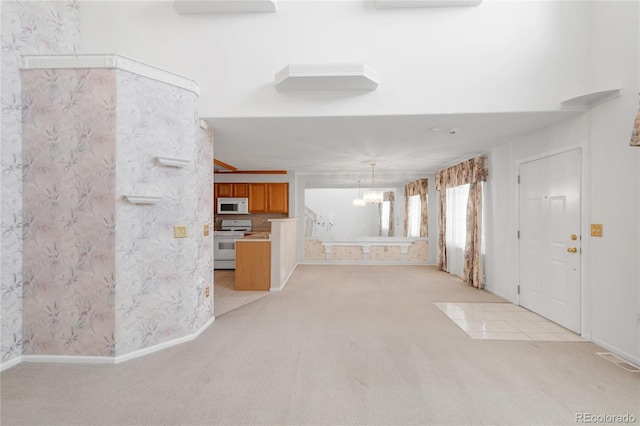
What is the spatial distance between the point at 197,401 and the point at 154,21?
3.67 m

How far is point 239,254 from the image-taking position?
17.0ft

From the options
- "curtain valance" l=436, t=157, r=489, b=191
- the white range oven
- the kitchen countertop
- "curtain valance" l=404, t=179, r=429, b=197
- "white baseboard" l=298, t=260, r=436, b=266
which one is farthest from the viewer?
"curtain valance" l=404, t=179, r=429, b=197

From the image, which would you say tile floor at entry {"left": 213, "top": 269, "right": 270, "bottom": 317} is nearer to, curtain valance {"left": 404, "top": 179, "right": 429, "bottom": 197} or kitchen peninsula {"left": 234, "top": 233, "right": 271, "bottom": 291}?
kitchen peninsula {"left": 234, "top": 233, "right": 271, "bottom": 291}

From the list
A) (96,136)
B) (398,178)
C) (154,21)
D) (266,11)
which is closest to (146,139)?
(96,136)

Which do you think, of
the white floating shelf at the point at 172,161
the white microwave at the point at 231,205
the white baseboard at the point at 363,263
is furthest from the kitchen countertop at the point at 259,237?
the white floating shelf at the point at 172,161

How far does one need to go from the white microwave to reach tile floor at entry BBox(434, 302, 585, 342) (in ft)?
15.9

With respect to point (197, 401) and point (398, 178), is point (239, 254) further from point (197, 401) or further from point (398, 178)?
point (398, 178)

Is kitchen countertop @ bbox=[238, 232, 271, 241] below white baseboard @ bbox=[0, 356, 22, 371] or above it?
above

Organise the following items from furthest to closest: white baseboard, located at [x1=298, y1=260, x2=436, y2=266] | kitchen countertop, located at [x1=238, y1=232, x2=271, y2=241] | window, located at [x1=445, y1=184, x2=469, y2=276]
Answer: white baseboard, located at [x1=298, y1=260, x2=436, y2=266], window, located at [x1=445, y1=184, x2=469, y2=276], kitchen countertop, located at [x1=238, y1=232, x2=271, y2=241]

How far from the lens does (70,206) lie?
8.73ft

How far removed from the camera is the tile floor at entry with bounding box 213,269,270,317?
164 inches

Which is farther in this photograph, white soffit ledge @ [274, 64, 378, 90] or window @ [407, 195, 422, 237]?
window @ [407, 195, 422, 237]

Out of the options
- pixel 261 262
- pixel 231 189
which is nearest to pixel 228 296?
pixel 261 262

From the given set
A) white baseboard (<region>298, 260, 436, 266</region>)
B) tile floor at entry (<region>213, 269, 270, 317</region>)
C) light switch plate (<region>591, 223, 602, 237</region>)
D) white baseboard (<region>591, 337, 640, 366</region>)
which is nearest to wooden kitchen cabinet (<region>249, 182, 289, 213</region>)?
white baseboard (<region>298, 260, 436, 266</region>)
